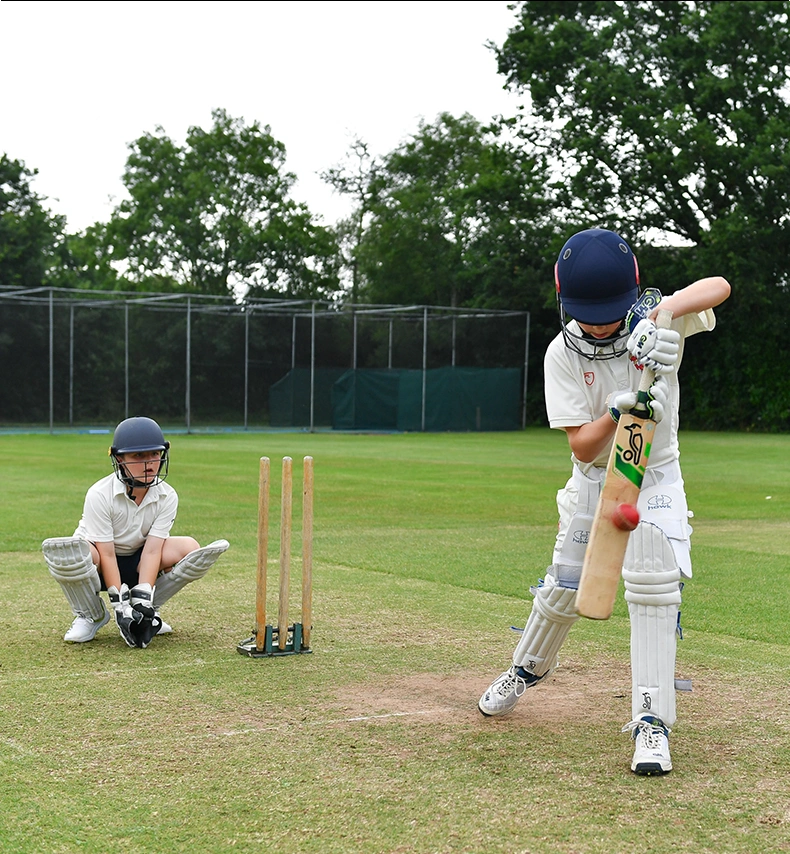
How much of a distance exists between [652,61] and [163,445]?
30.6 meters

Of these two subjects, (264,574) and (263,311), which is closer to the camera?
(264,574)

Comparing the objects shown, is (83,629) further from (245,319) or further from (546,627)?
(245,319)

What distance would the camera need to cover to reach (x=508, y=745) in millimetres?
3807

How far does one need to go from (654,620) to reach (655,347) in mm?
856

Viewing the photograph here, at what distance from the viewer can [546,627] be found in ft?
13.3

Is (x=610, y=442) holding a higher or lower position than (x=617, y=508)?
higher

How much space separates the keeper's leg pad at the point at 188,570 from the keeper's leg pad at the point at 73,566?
371mm

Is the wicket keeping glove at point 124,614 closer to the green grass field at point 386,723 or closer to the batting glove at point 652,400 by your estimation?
the green grass field at point 386,723

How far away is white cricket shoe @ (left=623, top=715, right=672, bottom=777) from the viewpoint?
346 centimetres

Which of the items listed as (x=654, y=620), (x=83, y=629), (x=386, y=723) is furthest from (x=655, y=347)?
(x=83, y=629)

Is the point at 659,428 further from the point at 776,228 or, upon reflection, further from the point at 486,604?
the point at 776,228

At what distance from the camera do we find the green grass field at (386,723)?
9.92 ft

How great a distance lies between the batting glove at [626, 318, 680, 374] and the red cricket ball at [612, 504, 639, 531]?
43 centimetres

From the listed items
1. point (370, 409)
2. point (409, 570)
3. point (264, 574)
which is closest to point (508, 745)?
point (264, 574)
